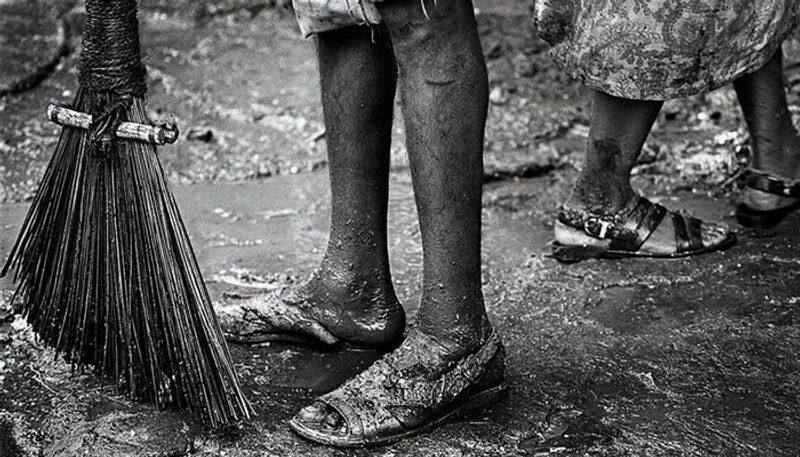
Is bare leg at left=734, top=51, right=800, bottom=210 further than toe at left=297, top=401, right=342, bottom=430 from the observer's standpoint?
Yes

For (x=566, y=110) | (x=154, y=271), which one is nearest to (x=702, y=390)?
(x=154, y=271)

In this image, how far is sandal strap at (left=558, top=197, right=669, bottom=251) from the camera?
2898 millimetres

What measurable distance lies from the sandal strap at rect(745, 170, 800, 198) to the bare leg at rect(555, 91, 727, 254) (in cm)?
24

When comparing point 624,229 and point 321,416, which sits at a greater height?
point 624,229

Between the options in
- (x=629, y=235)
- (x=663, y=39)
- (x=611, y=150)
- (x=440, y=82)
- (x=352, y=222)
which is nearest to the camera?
(x=440, y=82)

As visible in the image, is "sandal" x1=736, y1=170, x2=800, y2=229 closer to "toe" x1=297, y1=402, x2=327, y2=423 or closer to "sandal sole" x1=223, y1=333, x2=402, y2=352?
"sandal sole" x1=223, y1=333, x2=402, y2=352

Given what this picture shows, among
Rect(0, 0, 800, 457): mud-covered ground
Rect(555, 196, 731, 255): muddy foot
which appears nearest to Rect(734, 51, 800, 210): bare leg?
Rect(0, 0, 800, 457): mud-covered ground

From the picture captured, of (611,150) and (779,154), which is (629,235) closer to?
(611,150)

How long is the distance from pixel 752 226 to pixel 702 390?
997 millimetres

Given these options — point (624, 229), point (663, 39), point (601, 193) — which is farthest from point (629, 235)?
point (663, 39)

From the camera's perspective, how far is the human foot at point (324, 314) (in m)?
2.37

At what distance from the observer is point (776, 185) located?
A: 120 inches

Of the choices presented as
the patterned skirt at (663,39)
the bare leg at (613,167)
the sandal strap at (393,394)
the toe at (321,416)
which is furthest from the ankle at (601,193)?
the toe at (321,416)

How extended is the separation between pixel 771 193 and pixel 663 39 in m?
0.91
